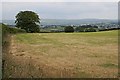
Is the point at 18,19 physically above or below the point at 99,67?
above

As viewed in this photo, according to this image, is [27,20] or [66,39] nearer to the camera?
[66,39]

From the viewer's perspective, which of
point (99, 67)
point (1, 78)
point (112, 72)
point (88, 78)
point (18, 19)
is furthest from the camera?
point (18, 19)

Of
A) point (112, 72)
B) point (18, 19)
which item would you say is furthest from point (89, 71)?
point (18, 19)

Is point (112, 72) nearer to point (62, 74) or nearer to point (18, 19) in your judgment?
point (62, 74)

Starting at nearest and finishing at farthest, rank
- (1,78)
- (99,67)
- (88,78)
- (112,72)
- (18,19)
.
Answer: (1,78)
(88,78)
(112,72)
(99,67)
(18,19)

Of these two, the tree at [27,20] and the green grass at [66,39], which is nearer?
the green grass at [66,39]

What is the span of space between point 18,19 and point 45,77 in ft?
A: 197

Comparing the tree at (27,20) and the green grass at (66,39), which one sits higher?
the tree at (27,20)

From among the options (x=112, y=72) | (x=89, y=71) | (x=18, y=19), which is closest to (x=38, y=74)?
(x=89, y=71)

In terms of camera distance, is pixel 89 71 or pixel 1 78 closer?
pixel 1 78

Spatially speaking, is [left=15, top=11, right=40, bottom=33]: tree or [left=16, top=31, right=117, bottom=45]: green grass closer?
[left=16, top=31, right=117, bottom=45]: green grass

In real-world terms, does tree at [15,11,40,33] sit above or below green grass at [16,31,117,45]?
above

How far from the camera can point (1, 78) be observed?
8.71 m

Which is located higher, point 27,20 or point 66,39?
point 27,20
